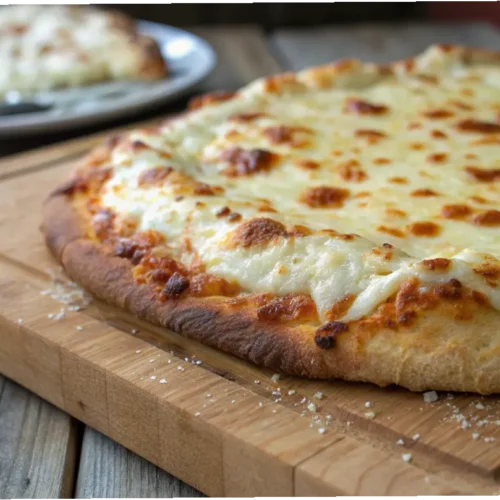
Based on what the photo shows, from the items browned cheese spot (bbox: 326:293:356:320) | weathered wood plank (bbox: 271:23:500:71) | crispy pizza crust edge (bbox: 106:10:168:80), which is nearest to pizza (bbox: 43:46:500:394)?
browned cheese spot (bbox: 326:293:356:320)

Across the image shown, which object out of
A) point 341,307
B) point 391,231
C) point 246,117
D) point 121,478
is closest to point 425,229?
point 391,231

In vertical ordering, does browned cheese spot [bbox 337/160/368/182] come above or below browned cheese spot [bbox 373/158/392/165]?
below

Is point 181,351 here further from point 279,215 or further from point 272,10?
point 272,10

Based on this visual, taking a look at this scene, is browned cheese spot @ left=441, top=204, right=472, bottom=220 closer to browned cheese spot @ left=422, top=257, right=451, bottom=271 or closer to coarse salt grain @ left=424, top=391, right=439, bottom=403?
browned cheese spot @ left=422, top=257, right=451, bottom=271

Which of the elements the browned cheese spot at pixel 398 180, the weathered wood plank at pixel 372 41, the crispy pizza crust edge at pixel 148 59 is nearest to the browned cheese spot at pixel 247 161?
the browned cheese spot at pixel 398 180

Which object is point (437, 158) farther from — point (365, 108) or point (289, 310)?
point (289, 310)

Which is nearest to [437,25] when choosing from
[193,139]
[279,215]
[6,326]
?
[193,139]
